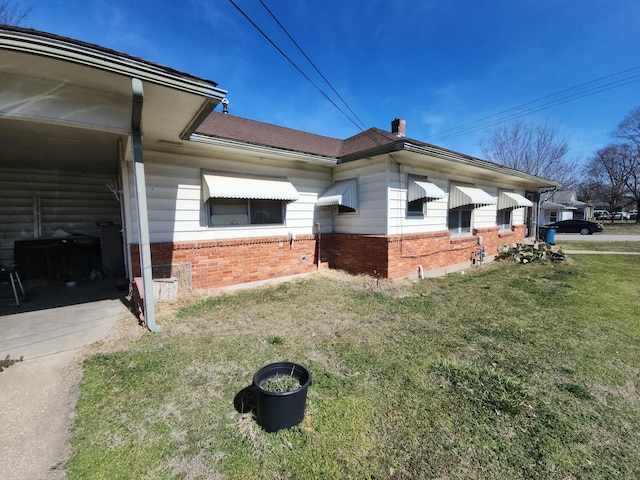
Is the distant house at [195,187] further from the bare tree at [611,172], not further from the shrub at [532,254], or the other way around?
the bare tree at [611,172]

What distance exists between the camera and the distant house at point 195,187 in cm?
362

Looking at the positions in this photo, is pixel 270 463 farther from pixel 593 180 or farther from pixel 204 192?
pixel 593 180

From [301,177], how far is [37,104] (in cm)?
517

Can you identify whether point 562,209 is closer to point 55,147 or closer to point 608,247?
point 608,247

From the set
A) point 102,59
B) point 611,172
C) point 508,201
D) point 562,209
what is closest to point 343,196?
point 102,59

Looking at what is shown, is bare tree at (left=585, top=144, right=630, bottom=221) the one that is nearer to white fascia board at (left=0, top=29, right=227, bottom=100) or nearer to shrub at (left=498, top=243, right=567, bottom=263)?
shrub at (left=498, top=243, right=567, bottom=263)

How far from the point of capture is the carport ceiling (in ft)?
15.7

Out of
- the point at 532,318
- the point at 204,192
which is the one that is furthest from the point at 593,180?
the point at 204,192

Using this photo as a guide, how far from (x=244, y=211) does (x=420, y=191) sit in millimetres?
4467

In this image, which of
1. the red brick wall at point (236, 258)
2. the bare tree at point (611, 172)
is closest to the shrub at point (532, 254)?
the red brick wall at point (236, 258)

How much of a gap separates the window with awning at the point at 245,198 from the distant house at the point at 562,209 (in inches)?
1417

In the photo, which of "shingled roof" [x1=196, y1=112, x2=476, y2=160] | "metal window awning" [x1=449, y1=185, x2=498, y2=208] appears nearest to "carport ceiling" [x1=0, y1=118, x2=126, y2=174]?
"shingled roof" [x1=196, y1=112, x2=476, y2=160]

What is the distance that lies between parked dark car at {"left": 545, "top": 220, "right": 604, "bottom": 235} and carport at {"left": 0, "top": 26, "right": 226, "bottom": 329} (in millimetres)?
34373

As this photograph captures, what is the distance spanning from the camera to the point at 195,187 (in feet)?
19.9
